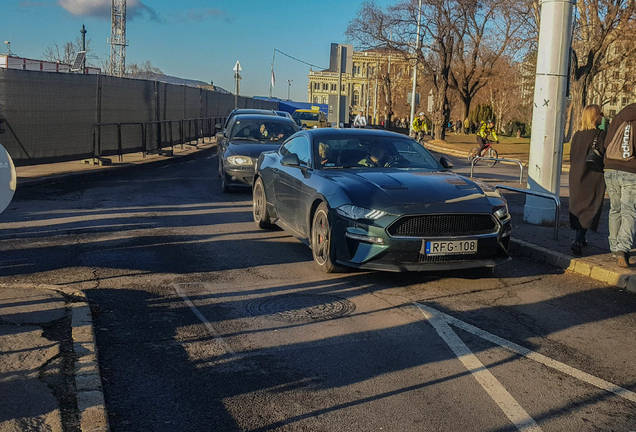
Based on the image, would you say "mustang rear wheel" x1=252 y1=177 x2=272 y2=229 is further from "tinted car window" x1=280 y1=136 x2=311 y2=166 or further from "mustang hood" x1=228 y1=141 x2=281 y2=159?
"mustang hood" x1=228 y1=141 x2=281 y2=159

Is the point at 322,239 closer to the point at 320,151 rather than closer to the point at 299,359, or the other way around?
the point at 320,151

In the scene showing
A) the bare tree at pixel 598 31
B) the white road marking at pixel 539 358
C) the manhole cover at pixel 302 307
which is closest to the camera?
the white road marking at pixel 539 358

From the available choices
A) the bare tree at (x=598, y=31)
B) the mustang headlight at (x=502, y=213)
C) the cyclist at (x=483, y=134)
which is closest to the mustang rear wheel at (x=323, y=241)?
the mustang headlight at (x=502, y=213)

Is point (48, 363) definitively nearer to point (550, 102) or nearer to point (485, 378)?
point (485, 378)

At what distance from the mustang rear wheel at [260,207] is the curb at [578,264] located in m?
3.48

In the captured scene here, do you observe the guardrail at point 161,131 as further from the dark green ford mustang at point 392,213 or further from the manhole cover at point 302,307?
the manhole cover at point 302,307

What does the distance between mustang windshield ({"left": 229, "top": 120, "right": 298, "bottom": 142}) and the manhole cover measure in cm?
920

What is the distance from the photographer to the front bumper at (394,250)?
22.4 feet

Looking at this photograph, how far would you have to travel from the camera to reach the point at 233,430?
12.3ft

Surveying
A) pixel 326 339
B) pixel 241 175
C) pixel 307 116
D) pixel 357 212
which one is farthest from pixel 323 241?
pixel 307 116

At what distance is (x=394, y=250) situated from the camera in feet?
22.4

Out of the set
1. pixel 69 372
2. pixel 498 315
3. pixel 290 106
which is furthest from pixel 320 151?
pixel 290 106

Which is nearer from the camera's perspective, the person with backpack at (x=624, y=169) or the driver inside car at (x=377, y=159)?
the person with backpack at (x=624, y=169)

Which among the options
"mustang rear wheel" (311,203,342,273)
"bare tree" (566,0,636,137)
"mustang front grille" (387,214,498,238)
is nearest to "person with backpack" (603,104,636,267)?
"mustang front grille" (387,214,498,238)
